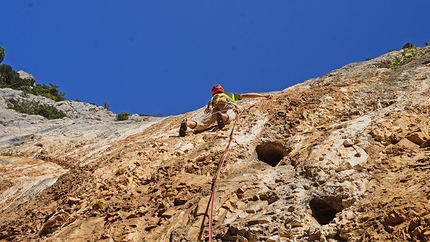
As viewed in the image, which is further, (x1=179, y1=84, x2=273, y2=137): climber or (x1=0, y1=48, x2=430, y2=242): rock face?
(x1=179, y1=84, x2=273, y2=137): climber

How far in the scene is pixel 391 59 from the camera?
1415 centimetres

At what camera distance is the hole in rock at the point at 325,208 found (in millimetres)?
6199

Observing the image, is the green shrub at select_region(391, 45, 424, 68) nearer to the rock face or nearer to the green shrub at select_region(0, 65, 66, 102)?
the rock face

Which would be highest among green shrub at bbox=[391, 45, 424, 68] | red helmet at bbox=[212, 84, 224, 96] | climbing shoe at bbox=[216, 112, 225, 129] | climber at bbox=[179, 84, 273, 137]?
green shrub at bbox=[391, 45, 424, 68]

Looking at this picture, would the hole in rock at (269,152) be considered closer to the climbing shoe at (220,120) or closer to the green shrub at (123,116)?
the climbing shoe at (220,120)

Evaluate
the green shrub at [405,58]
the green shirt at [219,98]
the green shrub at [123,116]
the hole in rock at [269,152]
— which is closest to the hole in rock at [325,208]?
the hole in rock at [269,152]

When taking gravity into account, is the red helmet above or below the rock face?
above

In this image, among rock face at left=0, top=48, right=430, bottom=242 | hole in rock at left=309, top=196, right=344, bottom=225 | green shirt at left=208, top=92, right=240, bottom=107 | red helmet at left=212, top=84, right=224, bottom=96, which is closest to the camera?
rock face at left=0, top=48, right=430, bottom=242

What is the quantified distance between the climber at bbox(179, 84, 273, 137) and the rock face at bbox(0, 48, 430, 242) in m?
0.45

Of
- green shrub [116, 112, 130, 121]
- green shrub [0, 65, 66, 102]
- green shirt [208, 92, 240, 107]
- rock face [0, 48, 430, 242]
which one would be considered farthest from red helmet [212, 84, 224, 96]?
green shrub [0, 65, 66, 102]

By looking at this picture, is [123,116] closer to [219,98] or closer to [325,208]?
[219,98]

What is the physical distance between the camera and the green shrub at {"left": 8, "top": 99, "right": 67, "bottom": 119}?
29950 mm

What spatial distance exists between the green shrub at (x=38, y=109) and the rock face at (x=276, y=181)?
18075 millimetres

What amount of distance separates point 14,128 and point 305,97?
16513mm
